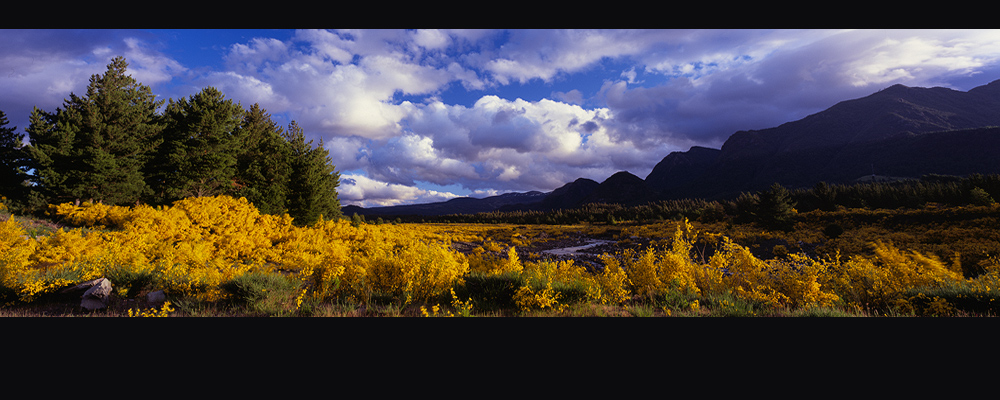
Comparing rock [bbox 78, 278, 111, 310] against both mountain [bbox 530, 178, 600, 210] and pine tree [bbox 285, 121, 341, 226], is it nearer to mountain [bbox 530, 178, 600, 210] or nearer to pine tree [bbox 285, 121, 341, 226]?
pine tree [bbox 285, 121, 341, 226]

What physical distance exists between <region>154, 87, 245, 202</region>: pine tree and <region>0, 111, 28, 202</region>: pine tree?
472 cm

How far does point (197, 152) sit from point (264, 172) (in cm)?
330

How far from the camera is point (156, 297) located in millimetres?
5355

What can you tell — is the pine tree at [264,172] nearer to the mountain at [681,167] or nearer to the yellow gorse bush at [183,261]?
the yellow gorse bush at [183,261]

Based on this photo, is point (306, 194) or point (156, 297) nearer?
point (156, 297)

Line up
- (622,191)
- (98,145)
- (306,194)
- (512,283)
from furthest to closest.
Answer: (622,191) < (306,194) < (98,145) < (512,283)

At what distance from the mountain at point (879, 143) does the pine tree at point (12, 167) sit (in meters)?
46.1

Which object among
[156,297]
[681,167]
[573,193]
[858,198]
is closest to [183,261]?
[156,297]

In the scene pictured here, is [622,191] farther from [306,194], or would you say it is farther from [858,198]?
[306,194]

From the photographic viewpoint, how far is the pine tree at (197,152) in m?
15.4

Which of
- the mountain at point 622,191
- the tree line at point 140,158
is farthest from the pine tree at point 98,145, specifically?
the mountain at point 622,191
